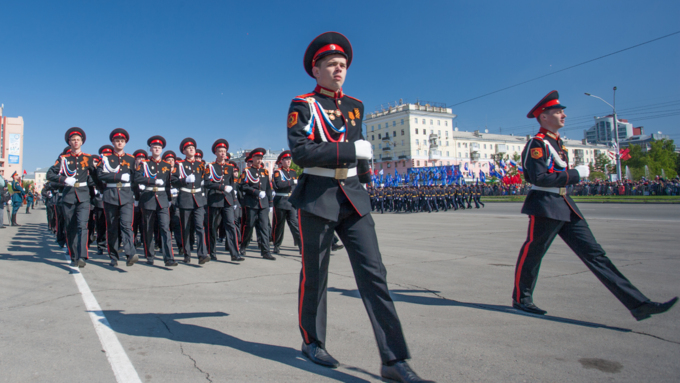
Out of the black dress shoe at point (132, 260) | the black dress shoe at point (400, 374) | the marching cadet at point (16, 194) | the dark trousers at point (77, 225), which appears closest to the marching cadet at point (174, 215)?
the black dress shoe at point (132, 260)

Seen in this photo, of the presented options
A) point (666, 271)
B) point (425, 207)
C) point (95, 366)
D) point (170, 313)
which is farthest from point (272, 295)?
point (425, 207)

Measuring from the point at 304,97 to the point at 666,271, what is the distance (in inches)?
217

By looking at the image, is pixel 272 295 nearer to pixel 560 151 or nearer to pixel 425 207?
pixel 560 151

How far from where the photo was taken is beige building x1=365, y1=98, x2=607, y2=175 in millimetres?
92812

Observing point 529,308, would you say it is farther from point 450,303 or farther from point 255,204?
point 255,204

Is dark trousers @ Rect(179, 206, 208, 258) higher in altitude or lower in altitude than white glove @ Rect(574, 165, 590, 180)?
lower

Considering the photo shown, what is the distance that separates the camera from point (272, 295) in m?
4.85

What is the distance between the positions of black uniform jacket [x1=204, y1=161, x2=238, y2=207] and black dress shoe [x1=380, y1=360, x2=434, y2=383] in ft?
19.1

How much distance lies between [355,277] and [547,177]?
7.53 feet

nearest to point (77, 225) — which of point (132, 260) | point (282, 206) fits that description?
point (132, 260)

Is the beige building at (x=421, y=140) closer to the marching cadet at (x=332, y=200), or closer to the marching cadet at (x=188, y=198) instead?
the marching cadet at (x=188, y=198)

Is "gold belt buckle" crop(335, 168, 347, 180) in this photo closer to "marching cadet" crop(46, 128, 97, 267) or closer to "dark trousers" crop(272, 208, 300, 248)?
"marching cadet" crop(46, 128, 97, 267)

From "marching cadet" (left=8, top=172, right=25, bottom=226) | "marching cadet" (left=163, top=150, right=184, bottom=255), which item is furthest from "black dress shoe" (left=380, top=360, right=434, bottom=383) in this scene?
"marching cadet" (left=8, top=172, right=25, bottom=226)

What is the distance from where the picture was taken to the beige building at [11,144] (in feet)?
245
